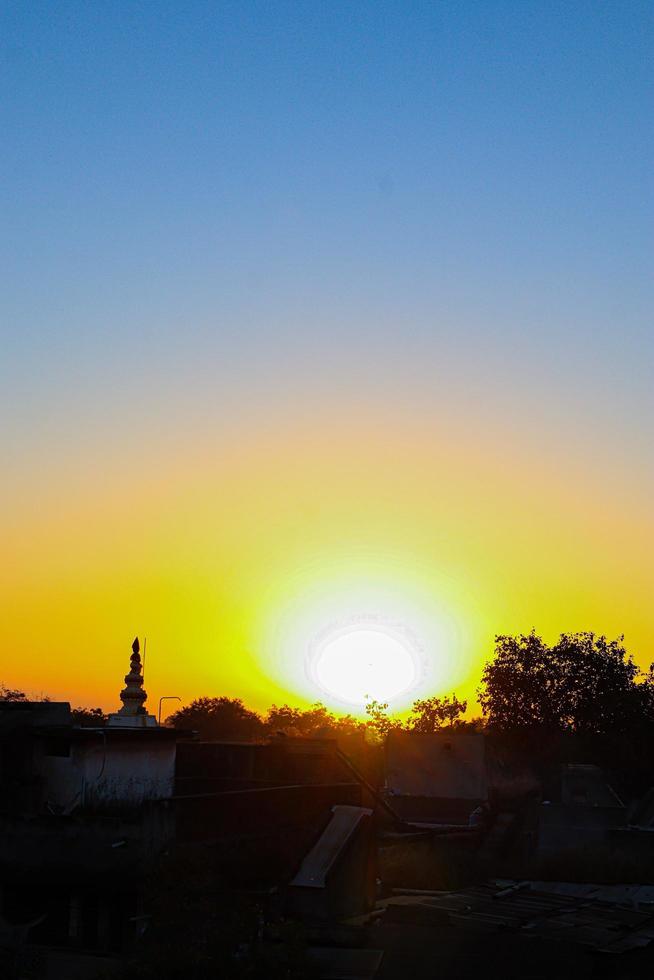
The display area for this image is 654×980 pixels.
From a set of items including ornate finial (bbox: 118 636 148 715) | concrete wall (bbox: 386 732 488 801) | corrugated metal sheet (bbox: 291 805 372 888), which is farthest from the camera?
concrete wall (bbox: 386 732 488 801)

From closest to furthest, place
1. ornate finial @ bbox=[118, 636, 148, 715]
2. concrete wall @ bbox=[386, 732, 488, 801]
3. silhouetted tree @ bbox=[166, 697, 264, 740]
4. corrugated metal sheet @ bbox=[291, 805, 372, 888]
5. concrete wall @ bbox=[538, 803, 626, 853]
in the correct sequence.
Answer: corrugated metal sheet @ bbox=[291, 805, 372, 888]
ornate finial @ bbox=[118, 636, 148, 715]
concrete wall @ bbox=[538, 803, 626, 853]
concrete wall @ bbox=[386, 732, 488, 801]
silhouetted tree @ bbox=[166, 697, 264, 740]

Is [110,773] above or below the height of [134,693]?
below

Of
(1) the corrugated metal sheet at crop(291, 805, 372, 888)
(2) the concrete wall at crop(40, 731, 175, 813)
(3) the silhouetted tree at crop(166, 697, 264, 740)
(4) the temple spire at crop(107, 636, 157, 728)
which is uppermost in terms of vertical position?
(3) the silhouetted tree at crop(166, 697, 264, 740)

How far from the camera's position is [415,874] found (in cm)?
3372

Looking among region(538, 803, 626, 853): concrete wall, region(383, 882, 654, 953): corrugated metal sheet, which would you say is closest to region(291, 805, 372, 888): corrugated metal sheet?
region(383, 882, 654, 953): corrugated metal sheet

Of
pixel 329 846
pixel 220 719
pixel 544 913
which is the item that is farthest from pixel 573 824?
pixel 220 719

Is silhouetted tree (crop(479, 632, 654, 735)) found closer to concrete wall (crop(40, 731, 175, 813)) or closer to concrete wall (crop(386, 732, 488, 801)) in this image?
concrete wall (crop(386, 732, 488, 801))

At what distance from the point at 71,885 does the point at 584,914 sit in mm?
14262

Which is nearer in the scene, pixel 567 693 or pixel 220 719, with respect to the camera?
Result: pixel 567 693

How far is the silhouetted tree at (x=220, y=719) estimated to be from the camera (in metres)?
87.1

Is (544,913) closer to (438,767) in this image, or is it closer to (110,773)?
(110,773)

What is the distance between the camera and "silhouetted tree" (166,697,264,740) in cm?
8711

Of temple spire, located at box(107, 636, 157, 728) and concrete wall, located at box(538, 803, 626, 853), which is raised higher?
temple spire, located at box(107, 636, 157, 728)

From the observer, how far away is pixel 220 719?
343 ft
